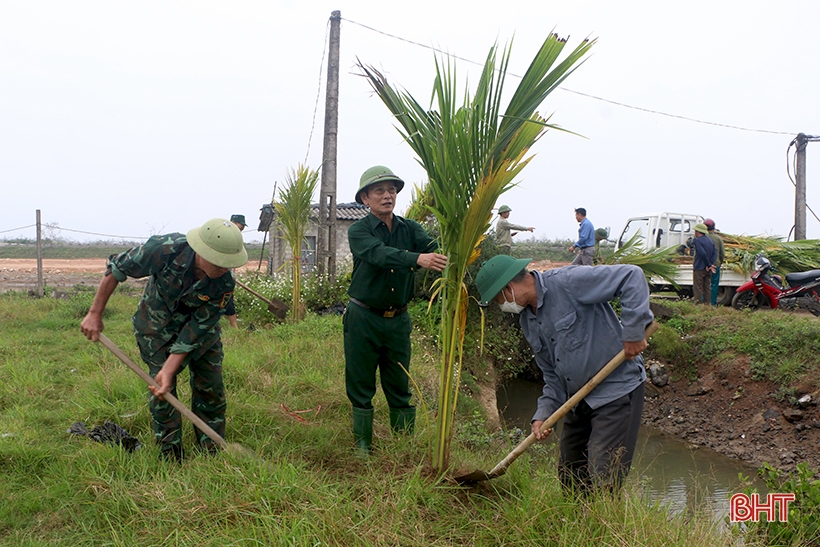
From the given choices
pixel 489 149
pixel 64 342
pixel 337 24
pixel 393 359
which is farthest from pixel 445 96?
pixel 337 24

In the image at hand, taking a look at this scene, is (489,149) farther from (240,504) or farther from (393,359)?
(240,504)

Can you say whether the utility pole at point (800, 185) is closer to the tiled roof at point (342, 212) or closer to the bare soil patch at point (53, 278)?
the tiled roof at point (342, 212)

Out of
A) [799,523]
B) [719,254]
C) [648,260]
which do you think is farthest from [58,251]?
[799,523]

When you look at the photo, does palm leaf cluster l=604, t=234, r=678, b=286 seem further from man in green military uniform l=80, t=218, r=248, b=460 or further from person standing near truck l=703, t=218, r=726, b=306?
man in green military uniform l=80, t=218, r=248, b=460

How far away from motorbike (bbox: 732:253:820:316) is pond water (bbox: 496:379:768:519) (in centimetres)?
415

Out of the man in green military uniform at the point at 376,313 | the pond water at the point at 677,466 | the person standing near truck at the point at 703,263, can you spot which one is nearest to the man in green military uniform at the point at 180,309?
the man in green military uniform at the point at 376,313

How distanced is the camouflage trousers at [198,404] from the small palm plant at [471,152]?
1456mm

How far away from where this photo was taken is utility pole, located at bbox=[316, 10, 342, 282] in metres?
9.64

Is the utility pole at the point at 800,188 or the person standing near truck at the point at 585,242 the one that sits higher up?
the utility pole at the point at 800,188

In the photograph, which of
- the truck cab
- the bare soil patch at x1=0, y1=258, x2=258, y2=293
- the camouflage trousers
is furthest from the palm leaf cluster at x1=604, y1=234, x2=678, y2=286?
the bare soil patch at x1=0, y1=258, x2=258, y2=293

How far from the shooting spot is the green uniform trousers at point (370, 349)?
134 inches

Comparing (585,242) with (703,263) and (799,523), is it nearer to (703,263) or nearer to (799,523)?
(703,263)

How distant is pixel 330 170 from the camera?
9656 millimetres

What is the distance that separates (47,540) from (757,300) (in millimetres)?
11302
